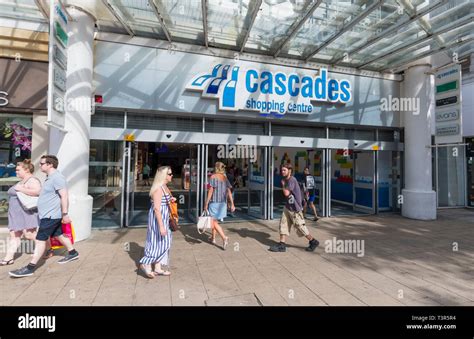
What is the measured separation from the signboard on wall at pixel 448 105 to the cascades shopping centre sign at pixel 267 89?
2.69 m

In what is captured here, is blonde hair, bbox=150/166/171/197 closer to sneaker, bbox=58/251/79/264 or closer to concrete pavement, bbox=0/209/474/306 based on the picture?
concrete pavement, bbox=0/209/474/306

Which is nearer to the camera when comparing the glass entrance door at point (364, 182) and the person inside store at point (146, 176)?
the glass entrance door at point (364, 182)

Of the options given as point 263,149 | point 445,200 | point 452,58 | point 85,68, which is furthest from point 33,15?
point 445,200

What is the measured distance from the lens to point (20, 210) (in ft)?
14.3

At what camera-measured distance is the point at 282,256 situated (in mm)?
4867

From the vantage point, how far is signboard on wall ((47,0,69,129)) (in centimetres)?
446

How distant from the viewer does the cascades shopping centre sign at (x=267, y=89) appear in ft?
24.0

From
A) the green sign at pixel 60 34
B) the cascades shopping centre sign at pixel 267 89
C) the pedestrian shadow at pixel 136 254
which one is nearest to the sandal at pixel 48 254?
the pedestrian shadow at pixel 136 254

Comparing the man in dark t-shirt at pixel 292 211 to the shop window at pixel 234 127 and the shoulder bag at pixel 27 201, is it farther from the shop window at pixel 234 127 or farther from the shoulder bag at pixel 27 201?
the shoulder bag at pixel 27 201

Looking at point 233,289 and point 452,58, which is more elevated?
point 452,58

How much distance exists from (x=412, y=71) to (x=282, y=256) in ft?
25.9
